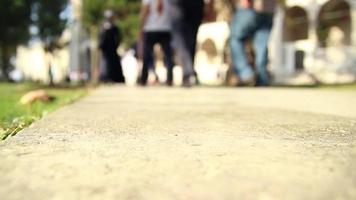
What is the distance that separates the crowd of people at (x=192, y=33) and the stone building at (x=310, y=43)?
34.4 feet

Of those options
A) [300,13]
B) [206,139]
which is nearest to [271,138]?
[206,139]

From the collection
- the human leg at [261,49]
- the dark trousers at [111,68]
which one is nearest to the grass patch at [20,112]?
the human leg at [261,49]

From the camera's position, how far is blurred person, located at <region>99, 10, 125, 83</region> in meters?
10.1

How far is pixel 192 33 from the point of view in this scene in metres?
6.18

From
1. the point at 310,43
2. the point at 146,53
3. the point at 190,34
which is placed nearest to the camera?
the point at 190,34

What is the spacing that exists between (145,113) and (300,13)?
75.9 feet

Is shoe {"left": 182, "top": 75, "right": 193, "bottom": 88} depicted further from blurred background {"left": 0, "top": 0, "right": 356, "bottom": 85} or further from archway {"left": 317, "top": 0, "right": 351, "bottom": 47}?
archway {"left": 317, "top": 0, "right": 351, "bottom": 47}

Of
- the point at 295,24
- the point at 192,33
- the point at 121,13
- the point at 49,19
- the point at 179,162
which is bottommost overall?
the point at 179,162

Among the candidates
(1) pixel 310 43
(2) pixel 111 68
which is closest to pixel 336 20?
(1) pixel 310 43

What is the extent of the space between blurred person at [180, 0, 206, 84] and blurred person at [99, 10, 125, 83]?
4.13 meters

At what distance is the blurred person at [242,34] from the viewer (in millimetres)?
7105

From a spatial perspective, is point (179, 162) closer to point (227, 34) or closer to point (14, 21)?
point (227, 34)

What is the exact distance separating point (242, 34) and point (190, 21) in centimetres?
136

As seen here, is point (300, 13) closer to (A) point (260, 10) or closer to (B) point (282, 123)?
(A) point (260, 10)
